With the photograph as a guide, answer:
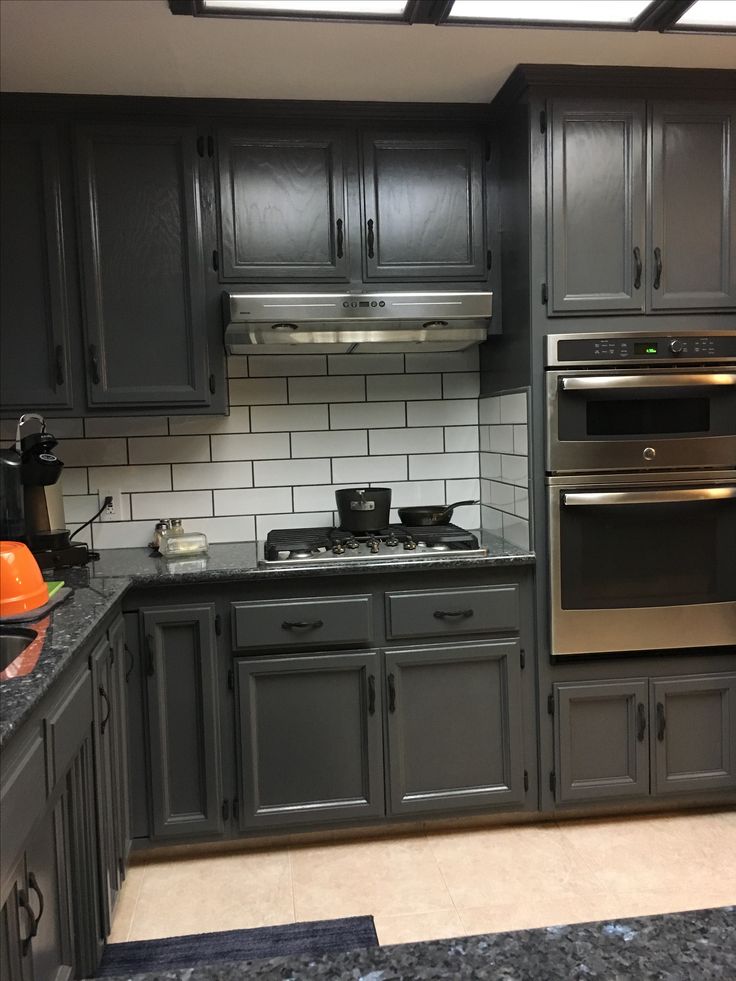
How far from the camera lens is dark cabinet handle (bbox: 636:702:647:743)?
2.50 metres

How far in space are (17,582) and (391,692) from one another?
1.21m

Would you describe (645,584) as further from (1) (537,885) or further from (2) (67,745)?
(2) (67,745)

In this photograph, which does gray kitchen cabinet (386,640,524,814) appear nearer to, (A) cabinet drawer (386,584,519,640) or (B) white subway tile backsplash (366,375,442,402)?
(A) cabinet drawer (386,584,519,640)

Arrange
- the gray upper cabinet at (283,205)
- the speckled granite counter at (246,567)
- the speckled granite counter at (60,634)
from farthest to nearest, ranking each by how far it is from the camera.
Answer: the gray upper cabinet at (283,205), the speckled granite counter at (246,567), the speckled granite counter at (60,634)

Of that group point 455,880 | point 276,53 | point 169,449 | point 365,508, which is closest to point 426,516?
point 365,508

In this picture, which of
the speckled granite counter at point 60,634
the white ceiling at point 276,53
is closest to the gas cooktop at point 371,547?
the speckled granite counter at point 60,634

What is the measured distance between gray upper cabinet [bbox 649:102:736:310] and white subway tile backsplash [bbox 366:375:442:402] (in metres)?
0.88

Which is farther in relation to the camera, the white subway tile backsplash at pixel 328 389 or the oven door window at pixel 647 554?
the white subway tile backsplash at pixel 328 389

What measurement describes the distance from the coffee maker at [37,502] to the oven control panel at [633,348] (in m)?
1.63

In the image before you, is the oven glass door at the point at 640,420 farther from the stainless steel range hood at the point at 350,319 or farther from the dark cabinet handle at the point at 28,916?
the dark cabinet handle at the point at 28,916

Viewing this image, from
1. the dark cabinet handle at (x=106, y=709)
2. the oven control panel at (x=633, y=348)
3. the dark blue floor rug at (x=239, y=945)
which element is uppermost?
the oven control panel at (x=633, y=348)

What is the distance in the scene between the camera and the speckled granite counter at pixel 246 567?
2.31m

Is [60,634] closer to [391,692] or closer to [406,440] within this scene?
[391,692]

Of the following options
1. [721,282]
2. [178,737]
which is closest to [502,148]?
[721,282]
